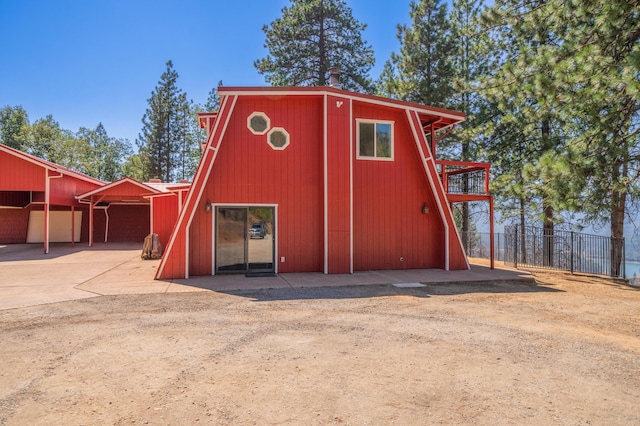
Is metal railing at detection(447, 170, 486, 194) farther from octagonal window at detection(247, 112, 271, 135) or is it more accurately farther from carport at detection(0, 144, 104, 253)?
carport at detection(0, 144, 104, 253)

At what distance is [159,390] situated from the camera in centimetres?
306

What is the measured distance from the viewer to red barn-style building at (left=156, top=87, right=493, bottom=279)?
353 inches

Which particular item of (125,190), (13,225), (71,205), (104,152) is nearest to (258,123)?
(125,190)

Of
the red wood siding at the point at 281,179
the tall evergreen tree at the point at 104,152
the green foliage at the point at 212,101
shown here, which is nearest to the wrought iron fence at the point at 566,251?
the red wood siding at the point at 281,179

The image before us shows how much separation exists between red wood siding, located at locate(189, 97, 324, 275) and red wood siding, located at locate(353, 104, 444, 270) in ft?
3.76

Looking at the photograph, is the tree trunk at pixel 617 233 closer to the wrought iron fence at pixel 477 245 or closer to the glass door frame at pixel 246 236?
the wrought iron fence at pixel 477 245

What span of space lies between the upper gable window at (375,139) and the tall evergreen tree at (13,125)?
40286 mm

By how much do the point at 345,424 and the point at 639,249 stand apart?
14.8 metres

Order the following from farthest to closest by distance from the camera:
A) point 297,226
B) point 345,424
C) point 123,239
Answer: point 123,239, point 297,226, point 345,424

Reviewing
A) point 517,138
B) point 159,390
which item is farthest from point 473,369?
point 517,138

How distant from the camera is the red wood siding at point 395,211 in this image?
9.89 meters

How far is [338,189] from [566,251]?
801 cm

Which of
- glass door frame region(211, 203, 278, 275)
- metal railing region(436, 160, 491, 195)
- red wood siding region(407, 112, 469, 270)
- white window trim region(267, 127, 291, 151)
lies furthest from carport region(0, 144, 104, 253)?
metal railing region(436, 160, 491, 195)

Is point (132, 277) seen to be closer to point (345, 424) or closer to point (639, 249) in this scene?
point (345, 424)
